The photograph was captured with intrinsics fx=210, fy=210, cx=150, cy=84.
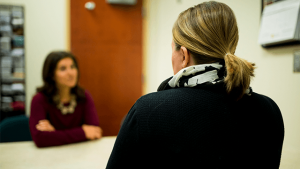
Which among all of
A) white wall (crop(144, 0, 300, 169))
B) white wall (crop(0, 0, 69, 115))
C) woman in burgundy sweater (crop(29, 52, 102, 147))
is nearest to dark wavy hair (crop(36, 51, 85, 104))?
woman in burgundy sweater (crop(29, 52, 102, 147))

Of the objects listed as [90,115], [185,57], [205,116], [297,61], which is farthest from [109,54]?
[205,116]

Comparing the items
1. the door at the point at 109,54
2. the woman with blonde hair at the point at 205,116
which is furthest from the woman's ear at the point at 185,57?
the door at the point at 109,54

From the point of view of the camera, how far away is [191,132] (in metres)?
0.57

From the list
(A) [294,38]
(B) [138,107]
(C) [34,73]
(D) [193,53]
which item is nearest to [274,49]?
(A) [294,38]

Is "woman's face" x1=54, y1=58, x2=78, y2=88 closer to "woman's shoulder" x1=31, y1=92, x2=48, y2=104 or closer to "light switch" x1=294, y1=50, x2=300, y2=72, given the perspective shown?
"woman's shoulder" x1=31, y1=92, x2=48, y2=104

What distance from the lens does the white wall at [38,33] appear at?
127 inches

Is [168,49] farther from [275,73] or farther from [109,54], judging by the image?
[275,73]

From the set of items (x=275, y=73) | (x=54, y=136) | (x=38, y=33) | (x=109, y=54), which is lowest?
(x=54, y=136)

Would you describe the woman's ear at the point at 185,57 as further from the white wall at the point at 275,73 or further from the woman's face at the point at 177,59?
the white wall at the point at 275,73

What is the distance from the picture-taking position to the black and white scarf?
627mm

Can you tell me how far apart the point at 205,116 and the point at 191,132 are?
0.20 feet

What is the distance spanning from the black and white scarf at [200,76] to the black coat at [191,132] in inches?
0.8

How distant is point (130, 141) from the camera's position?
1.98 ft

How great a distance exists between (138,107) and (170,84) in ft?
0.46
